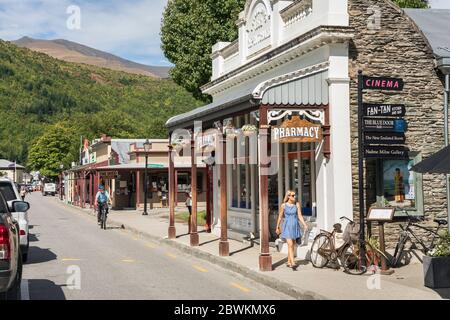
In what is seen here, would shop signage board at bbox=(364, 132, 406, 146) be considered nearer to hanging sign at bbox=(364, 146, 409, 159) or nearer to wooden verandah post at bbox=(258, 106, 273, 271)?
hanging sign at bbox=(364, 146, 409, 159)

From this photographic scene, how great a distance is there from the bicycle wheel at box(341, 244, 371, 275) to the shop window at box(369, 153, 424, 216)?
178 cm

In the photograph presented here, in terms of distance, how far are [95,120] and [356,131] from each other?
88.3 metres

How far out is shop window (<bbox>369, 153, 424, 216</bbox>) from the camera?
13.3 metres

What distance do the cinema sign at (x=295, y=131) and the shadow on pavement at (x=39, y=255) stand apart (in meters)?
6.52

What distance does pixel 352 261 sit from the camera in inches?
467

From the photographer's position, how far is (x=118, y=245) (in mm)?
18594

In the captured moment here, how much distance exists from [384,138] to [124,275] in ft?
20.0

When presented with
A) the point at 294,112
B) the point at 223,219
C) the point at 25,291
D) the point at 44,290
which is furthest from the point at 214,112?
the point at 25,291

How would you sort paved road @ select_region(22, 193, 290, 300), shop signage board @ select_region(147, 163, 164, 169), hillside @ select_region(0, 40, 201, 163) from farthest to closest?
1. hillside @ select_region(0, 40, 201, 163)
2. shop signage board @ select_region(147, 163, 164, 169)
3. paved road @ select_region(22, 193, 290, 300)

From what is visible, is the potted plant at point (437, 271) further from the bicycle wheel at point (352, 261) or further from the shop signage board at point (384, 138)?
the shop signage board at point (384, 138)

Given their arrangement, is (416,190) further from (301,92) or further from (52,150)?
(52,150)

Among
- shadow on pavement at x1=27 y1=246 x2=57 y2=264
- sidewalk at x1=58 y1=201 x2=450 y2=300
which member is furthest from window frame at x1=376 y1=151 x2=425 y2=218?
shadow on pavement at x1=27 y1=246 x2=57 y2=264

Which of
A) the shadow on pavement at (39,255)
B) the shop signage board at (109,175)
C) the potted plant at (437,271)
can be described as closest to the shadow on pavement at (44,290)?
the shadow on pavement at (39,255)
